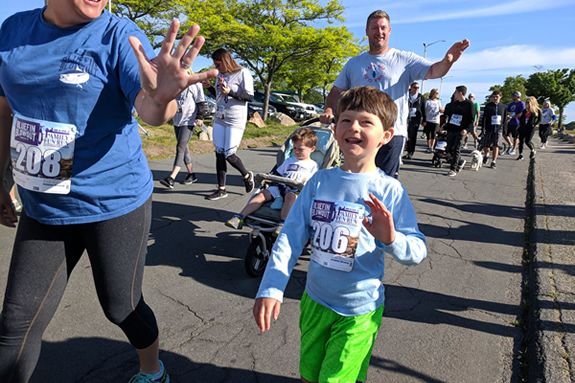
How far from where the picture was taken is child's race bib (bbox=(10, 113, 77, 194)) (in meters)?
1.79

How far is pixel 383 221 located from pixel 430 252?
3.65 meters

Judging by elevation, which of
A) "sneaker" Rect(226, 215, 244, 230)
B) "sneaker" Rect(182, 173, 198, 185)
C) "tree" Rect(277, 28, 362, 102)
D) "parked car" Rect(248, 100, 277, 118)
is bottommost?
"sneaker" Rect(182, 173, 198, 185)

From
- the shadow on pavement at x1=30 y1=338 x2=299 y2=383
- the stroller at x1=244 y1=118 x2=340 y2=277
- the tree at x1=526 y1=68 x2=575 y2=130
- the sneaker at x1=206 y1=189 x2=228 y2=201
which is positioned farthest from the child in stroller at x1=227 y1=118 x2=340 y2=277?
the tree at x1=526 y1=68 x2=575 y2=130

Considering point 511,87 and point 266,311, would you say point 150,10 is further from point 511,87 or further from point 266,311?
point 511,87

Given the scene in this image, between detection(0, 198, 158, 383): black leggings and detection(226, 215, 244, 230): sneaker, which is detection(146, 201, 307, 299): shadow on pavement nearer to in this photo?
detection(226, 215, 244, 230): sneaker

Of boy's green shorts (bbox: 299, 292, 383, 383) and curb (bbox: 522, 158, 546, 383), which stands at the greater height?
boy's green shorts (bbox: 299, 292, 383, 383)

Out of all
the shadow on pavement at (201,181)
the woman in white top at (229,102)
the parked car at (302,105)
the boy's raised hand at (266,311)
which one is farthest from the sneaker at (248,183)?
the parked car at (302,105)

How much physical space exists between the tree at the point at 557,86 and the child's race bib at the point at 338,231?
185 feet

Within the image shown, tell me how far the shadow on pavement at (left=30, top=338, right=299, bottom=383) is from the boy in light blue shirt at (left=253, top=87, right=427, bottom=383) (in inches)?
31.4

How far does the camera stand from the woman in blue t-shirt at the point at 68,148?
1.77 metres

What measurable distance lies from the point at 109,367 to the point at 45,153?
1.46m

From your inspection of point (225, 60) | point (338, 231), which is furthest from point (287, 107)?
point (338, 231)

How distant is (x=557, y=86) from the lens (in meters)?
52.8

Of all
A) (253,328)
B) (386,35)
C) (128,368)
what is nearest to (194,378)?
(128,368)
